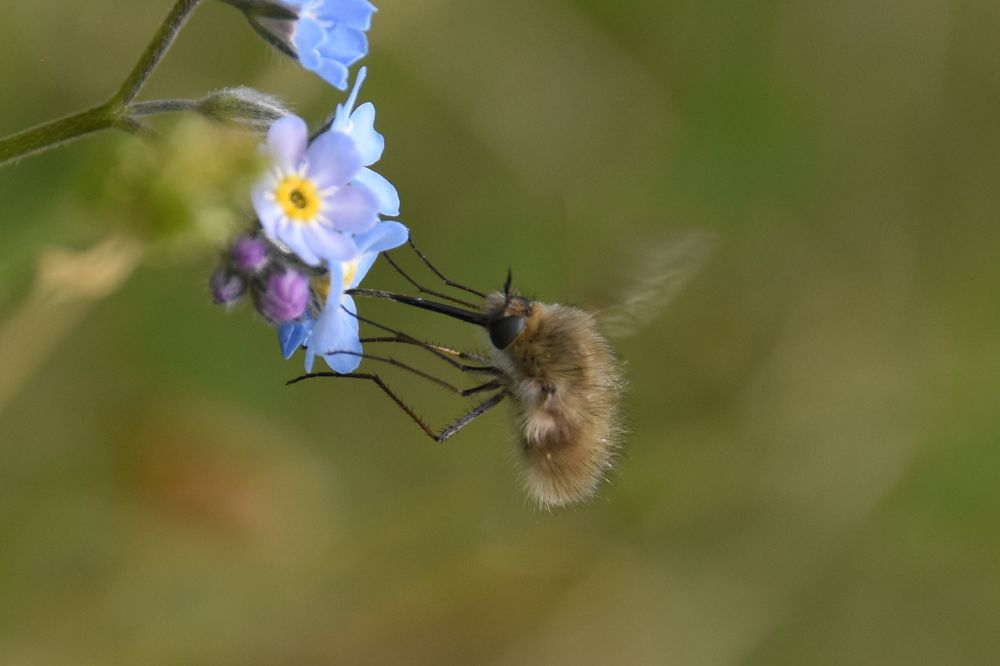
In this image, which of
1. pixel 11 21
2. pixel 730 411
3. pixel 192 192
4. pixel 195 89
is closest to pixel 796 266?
pixel 730 411

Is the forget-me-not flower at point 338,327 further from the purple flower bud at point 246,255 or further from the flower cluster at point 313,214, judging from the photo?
the purple flower bud at point 246,255

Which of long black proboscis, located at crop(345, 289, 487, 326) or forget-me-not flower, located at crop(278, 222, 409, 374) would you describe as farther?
long black proboscis, located at crop(345, 289, 487, 326)

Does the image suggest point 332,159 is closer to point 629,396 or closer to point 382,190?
point 382,190

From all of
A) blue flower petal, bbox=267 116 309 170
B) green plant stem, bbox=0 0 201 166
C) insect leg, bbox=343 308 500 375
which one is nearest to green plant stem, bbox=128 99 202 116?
green plant stem, bbox=0 0 201 166

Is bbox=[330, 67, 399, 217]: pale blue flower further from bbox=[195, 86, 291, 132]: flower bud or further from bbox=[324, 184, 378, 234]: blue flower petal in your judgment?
bbox=[195, 86, 291, 132]: flower bud

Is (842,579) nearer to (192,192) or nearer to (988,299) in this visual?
(988,299)

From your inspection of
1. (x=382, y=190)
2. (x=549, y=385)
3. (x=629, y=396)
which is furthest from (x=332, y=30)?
(x=629, y=396)

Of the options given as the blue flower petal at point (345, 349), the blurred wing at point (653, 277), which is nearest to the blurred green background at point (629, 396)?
the blurred wing at point (653, 277)
